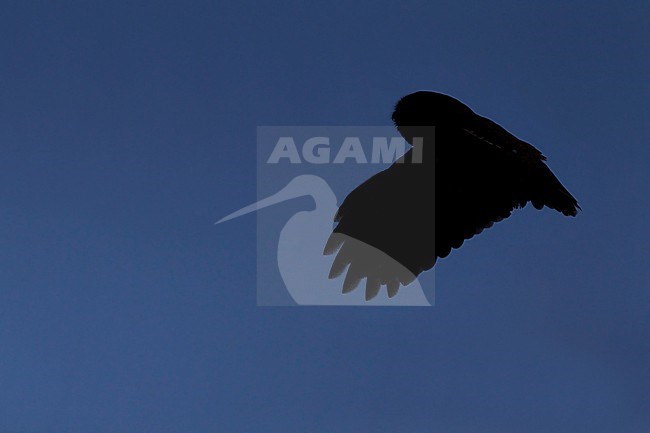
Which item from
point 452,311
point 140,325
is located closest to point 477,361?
point 452,311

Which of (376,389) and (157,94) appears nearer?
(376,389)

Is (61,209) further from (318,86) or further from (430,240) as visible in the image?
(430,240)

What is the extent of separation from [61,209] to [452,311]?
1.18 m

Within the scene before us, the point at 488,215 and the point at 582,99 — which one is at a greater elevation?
the point at 582,99

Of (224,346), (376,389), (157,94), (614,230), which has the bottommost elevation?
(376,389)

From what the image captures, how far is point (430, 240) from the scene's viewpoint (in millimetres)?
1838

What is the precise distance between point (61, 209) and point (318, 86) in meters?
0.84

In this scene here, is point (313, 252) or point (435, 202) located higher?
point (435, 202)

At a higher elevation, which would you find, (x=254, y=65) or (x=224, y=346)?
(x=254, y=65)

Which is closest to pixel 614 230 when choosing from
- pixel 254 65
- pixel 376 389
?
pixel 376 389

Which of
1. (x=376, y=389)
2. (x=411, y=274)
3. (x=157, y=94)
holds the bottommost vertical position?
(x=376, y=389)

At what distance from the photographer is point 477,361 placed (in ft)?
5.98

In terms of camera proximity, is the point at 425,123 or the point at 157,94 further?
the point at 157,94

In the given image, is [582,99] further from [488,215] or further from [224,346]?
[224,346]
